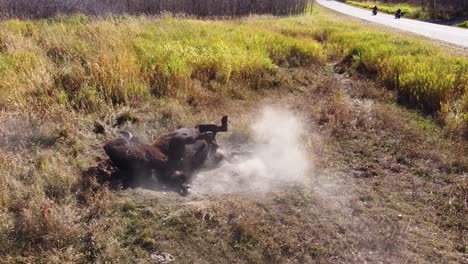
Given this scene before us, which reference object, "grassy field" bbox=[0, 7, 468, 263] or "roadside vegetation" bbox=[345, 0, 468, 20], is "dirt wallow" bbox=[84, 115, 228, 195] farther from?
"roadside vegetation" bbox=[345, 0, 468, 20]

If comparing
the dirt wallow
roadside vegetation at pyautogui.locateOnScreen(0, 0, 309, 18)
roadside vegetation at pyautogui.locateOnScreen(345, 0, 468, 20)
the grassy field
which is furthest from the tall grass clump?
roadside vegetation at pyautogui.locateOnScreen(345, 0, 468, 20)

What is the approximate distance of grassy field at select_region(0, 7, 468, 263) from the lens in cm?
365

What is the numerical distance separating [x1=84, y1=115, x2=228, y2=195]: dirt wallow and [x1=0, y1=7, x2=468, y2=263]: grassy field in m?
0.24

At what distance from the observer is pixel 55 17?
1198 centimetres

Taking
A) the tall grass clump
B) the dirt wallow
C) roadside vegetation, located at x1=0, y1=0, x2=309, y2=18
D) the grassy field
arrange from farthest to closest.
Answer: roadside vegetation, located at x1=0, y1=0, x2=309, y2=18 → the tall grass clump → the dirt wallow → the grassy field

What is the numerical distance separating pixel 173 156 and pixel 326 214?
1929 millimetres

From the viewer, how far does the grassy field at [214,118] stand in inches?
144

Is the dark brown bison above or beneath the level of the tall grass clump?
beneath

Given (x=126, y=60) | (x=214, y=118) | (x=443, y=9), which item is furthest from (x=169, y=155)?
(x=443, y=9)

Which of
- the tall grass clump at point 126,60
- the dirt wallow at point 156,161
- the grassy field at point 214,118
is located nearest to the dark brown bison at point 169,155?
the dirt wallow at point 156,161

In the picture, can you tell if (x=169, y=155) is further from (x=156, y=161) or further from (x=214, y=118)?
(x=214, y=118)

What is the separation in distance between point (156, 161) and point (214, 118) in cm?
207

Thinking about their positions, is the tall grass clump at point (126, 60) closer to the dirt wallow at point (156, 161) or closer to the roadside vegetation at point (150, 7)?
the dirt wallow at point (156, 161)

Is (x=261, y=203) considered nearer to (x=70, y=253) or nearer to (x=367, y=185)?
(x=367, y=185)
